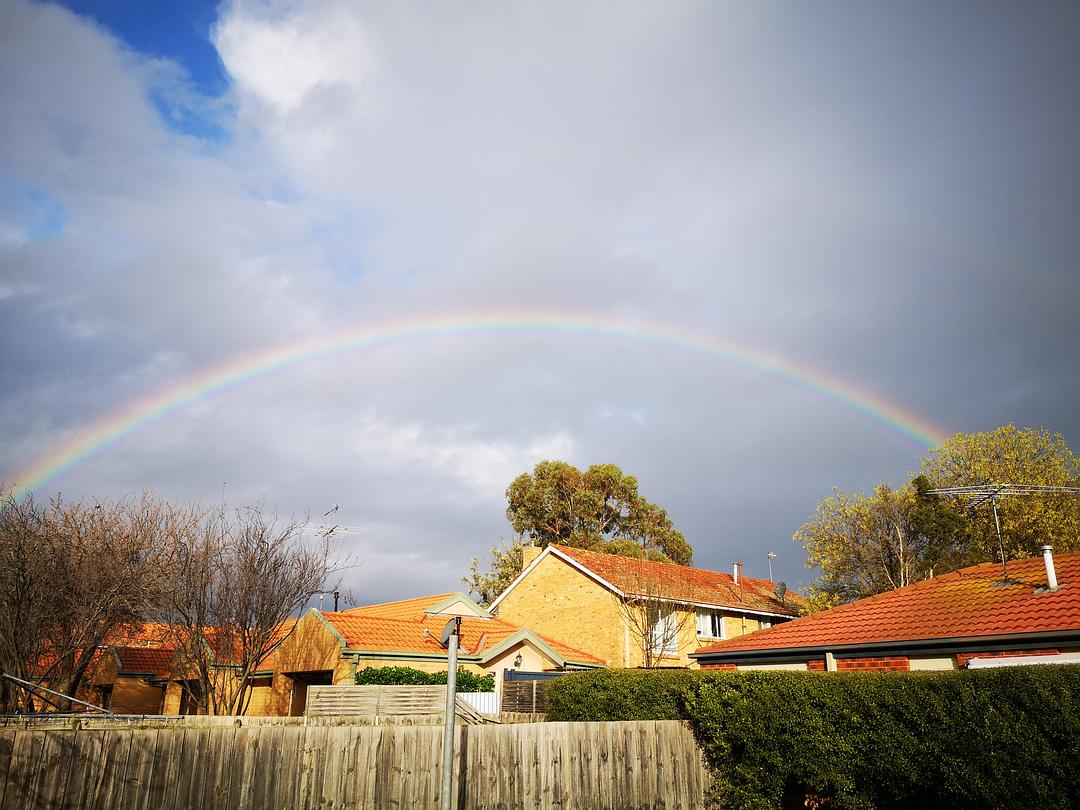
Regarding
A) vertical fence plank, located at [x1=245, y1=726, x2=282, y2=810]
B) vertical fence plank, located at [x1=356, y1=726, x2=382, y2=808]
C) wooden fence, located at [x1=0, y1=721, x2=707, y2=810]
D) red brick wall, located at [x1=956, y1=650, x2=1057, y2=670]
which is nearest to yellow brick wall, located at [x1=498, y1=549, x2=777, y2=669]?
red brick wall, located at [x1=956, y1=650, x2=1057, y2=670]

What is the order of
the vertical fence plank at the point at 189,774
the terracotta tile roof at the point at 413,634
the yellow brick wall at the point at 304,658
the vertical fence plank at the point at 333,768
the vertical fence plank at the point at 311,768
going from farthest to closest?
1. the terracotta tile roof at the point at 413,634
2. the yellow brick wall at the point at 304,658
3. the vertical fence plank at the point at 333,768
4. the vertical fence plank at the point at 311,768
5. the vertical fence plank at the point at 189,774

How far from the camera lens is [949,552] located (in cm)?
3531

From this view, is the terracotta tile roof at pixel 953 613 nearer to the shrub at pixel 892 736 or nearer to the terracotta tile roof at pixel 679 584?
the shrub at pixel 892 736

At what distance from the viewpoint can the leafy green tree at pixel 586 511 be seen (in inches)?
2133

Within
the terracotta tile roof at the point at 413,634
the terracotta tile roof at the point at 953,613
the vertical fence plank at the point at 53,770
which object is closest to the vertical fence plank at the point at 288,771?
the vertical fence plank at the point at 53,770

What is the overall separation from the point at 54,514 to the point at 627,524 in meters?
38.7

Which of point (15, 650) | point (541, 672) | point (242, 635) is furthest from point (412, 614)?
point (15, 650)

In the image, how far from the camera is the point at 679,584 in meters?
33.8

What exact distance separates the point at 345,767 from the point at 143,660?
2978cm

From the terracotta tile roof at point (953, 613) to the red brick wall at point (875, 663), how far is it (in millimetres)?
423

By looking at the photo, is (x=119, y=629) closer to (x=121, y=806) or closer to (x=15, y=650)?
(x=15, y=650)

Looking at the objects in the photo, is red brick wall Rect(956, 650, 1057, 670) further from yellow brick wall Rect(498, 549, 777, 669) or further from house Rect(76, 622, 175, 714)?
house Rect(76, 622, 175, 714)

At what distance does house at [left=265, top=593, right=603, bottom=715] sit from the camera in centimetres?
2488

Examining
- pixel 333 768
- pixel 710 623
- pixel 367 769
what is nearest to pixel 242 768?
pixel 333 768
